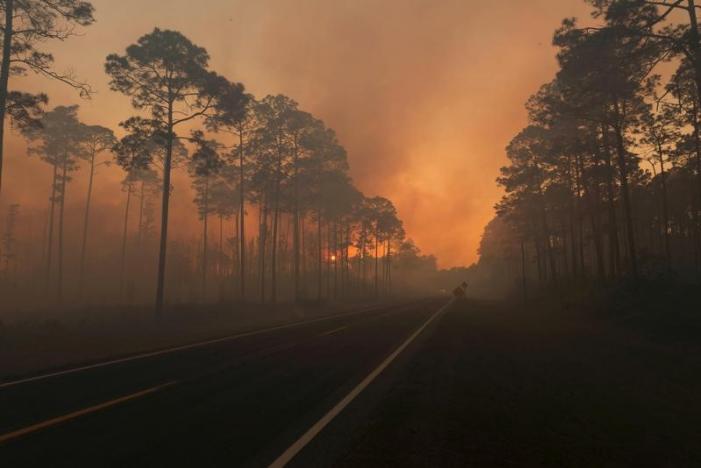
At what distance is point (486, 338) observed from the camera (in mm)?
16422

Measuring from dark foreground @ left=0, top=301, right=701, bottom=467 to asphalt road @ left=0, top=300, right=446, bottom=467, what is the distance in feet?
0.10

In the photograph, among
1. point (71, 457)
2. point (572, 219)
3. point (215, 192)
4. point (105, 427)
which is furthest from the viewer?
point (215, 192)

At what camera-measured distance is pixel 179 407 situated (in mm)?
6926

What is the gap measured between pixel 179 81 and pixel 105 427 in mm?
20596

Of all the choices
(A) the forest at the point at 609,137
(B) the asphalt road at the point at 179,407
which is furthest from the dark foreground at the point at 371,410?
(A) the forest at the point at 609,137

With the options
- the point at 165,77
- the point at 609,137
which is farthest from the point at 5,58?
the point at 609,137

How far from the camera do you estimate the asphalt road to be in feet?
16.3

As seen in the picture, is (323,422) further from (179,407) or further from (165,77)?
(165,77)

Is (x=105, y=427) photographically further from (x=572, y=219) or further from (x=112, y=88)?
(x=572, y=219)

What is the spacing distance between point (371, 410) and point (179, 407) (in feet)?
9.68

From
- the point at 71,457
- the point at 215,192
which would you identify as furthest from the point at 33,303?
the point at 71,457

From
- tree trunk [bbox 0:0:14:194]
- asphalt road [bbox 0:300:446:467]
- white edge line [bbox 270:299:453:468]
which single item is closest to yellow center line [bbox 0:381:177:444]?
asphalt road [bbox 0:300:446:467]

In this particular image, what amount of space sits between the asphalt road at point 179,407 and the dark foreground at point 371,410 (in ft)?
0.10

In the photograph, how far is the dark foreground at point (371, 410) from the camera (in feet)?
16.4
